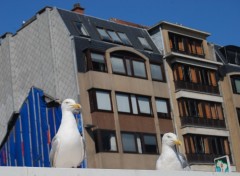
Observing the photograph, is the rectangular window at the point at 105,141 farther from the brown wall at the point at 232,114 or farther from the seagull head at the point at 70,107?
the seagull head at the point at 70,107

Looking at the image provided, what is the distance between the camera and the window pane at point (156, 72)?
46875mm

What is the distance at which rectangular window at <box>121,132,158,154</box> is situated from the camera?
41594mm

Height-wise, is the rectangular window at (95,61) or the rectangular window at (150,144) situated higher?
the rectangular window at (95,61)

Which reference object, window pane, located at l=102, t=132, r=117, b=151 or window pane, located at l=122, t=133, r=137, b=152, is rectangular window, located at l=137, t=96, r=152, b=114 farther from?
window pane, located at l=102, t=132, r=117, b=151

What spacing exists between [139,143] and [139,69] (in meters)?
6.34

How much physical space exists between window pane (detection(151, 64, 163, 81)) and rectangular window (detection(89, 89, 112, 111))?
6238mm

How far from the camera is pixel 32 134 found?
43188mm

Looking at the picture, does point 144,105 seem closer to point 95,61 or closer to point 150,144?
point 150,144

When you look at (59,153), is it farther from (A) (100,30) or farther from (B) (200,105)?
(B) (200,105)

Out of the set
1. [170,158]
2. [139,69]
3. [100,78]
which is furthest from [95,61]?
[170,158]

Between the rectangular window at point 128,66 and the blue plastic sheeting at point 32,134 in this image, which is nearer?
the blue plastic sheeting at point 32,134

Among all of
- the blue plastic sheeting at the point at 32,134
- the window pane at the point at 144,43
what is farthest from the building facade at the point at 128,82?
the blue plastic sheeting at the point at 32,134

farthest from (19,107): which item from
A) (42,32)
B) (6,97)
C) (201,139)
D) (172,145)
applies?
(172,145)

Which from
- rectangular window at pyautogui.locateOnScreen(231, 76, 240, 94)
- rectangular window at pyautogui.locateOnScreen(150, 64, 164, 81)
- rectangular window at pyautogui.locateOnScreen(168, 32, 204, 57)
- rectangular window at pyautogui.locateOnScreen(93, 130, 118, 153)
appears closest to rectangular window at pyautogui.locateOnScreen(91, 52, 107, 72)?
rectangular window at pyautogui.locateOnScreen(93, 130, 118, 153)
